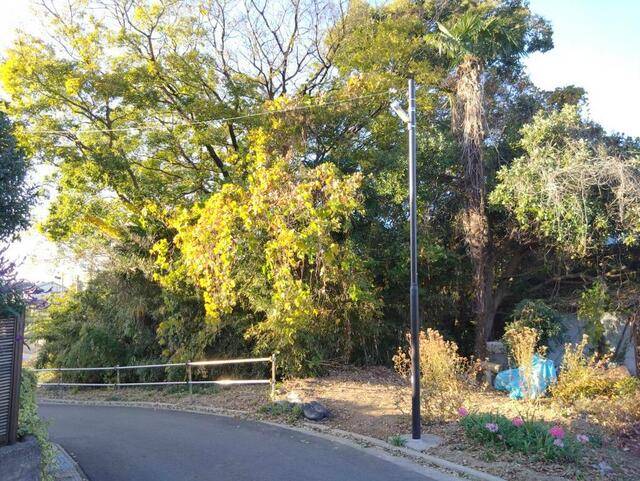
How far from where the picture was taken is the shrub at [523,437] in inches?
273

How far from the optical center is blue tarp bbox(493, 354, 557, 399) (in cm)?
983

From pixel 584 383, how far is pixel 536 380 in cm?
79

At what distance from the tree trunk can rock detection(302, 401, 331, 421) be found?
219 inches

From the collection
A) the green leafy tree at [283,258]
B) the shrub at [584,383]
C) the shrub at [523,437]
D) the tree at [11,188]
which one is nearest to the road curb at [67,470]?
the tree at [11,188]

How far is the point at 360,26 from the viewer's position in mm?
18078

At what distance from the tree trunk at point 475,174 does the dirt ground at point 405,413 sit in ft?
9.78

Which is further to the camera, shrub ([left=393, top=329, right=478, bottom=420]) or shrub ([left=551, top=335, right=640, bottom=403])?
shrub ([left=551, top=335, right=640, bottom=403])

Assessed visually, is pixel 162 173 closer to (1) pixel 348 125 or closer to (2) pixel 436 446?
(1) pixel 348 125

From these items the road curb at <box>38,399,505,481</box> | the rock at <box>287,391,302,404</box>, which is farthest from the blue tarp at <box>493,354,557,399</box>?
the rock at <box>287,391,302,404</box>

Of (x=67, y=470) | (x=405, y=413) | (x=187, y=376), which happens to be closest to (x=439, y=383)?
(x=405, y=413)

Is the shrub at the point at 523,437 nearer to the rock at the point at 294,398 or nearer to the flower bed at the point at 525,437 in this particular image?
the flower bed at the point at 525,437

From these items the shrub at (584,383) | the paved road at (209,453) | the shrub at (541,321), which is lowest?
the paved road at (209,453)

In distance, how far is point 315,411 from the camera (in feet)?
32.4

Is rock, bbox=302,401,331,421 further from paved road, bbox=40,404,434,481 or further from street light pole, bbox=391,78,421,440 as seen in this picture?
street light pole, bbox=391,78,421,440
